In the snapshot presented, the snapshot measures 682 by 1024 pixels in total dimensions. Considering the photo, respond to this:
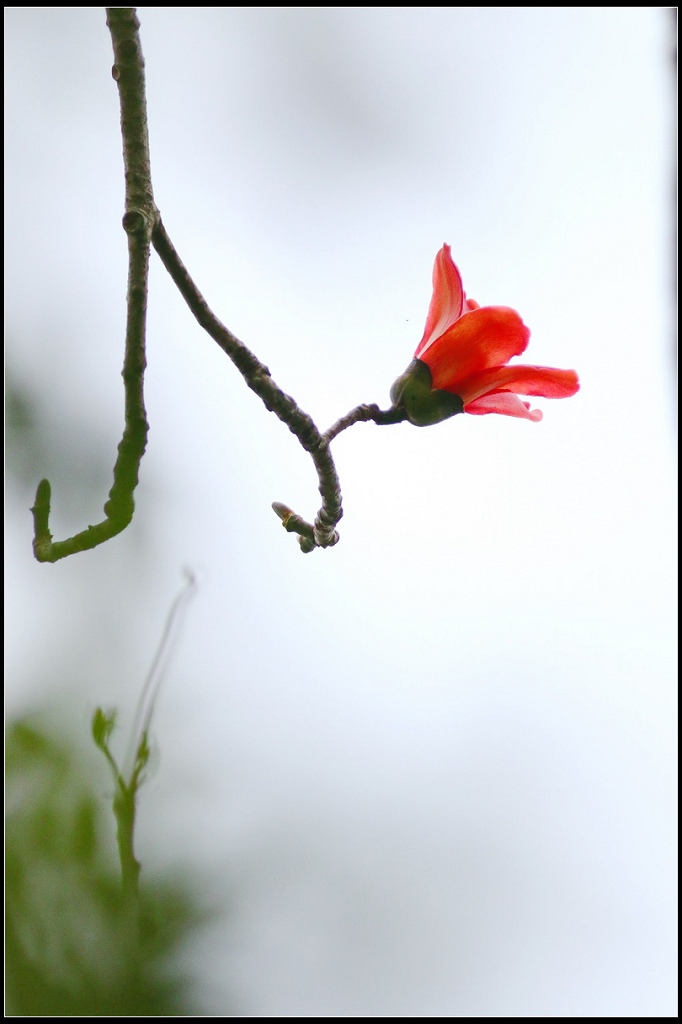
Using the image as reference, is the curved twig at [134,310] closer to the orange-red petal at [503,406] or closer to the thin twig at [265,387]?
the thin twig at [265,387]

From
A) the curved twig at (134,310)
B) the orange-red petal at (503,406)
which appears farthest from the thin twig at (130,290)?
the orange-red petal at (503,406)

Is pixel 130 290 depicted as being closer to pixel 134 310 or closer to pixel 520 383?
pixel 134 310

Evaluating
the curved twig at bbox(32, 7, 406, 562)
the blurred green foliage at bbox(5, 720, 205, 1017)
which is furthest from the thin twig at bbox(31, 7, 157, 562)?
the blurred green foliage at bbox(5, 720, 205, 1017)

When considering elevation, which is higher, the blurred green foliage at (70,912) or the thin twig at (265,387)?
the thin twig at (265,387)

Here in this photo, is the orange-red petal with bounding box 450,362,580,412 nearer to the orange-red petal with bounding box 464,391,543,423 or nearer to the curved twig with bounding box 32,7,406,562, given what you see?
the orange-red petal with bounding box 464,391,543,423

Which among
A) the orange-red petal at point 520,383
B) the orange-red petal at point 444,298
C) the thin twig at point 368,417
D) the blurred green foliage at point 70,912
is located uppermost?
the orange-red petal at point 444,298

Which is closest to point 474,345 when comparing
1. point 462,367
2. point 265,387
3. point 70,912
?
point 462,367

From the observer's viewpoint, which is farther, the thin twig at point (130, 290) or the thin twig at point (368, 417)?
the thin twig at point (368, 417)

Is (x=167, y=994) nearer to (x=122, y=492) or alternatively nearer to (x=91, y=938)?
(x=91, y=938)
